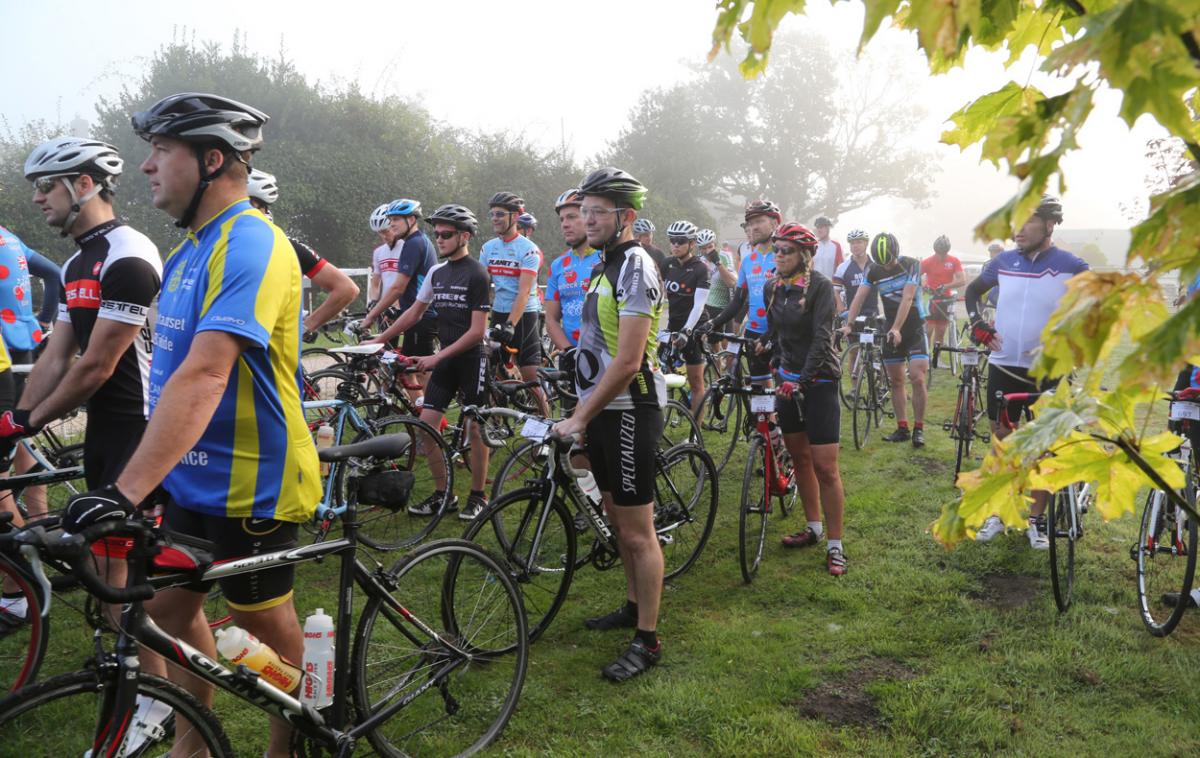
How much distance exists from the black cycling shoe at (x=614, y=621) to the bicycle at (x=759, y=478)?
95cm

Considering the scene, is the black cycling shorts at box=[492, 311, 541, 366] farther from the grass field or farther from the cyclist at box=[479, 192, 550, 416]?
the grass field

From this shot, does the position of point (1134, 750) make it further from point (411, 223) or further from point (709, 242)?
point (709, 242)

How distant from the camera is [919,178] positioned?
196ft

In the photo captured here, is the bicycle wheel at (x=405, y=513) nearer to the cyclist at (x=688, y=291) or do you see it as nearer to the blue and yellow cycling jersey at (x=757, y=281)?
the cyclist at (x=688, y=291)

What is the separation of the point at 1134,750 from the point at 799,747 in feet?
4.75

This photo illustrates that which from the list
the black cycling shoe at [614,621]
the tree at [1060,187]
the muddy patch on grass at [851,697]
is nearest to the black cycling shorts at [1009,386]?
the muddy patch on grass at [851,697]

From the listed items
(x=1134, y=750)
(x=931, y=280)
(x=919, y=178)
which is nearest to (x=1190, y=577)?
(x=1134, y=750)

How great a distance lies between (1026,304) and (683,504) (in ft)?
9.34

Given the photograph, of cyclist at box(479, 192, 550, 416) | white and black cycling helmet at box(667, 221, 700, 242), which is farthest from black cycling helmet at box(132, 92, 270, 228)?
white and black cycling helmet at box(667, 221, 700, 242)

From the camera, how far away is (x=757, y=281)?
27.8ft

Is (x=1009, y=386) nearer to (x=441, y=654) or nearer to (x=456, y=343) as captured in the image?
(x=456, y=343)

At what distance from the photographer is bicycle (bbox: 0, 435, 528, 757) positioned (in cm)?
217

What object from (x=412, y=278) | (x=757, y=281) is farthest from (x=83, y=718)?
(x=757, y=281)

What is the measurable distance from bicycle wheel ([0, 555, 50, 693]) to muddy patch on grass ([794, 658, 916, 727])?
11.3 feet
